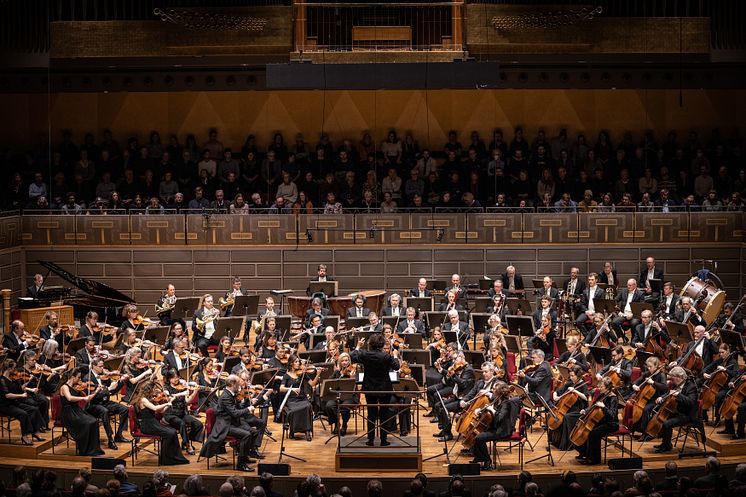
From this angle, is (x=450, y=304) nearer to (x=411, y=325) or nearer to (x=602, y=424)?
(x=411, y=325)

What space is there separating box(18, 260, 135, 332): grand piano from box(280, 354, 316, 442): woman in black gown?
16.7 ft

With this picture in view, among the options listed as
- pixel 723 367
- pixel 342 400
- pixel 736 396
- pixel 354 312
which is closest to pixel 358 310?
pixel 354 312

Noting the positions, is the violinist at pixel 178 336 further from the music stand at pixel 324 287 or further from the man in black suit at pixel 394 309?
the man in black suit at pixel 394 309

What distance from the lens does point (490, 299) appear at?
716 inches

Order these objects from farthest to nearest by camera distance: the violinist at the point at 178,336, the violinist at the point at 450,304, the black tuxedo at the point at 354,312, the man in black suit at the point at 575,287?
the man in black suit at the point at 575,287 < the black tuxedo at the point at 354,312 < the violinist at the point at 450,304 < the violinist at the point at 178,336

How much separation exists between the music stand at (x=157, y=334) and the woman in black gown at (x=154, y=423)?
3067mm

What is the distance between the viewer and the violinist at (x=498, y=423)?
12.8 m

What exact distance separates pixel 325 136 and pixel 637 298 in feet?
26.7

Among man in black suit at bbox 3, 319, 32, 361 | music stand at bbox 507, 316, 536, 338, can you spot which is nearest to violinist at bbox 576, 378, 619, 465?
music stand at bbox 507, 316, 536, 338

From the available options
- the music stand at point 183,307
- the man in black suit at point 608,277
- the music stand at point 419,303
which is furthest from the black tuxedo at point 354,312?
the man in black suit at point 608,277

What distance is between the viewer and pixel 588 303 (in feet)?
61.5

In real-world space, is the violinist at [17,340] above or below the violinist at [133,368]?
above

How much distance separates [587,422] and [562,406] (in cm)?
48

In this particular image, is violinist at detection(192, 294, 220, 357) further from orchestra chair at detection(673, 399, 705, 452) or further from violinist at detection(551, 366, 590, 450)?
orchestra chair at detection(673, 399, 705, 452)
